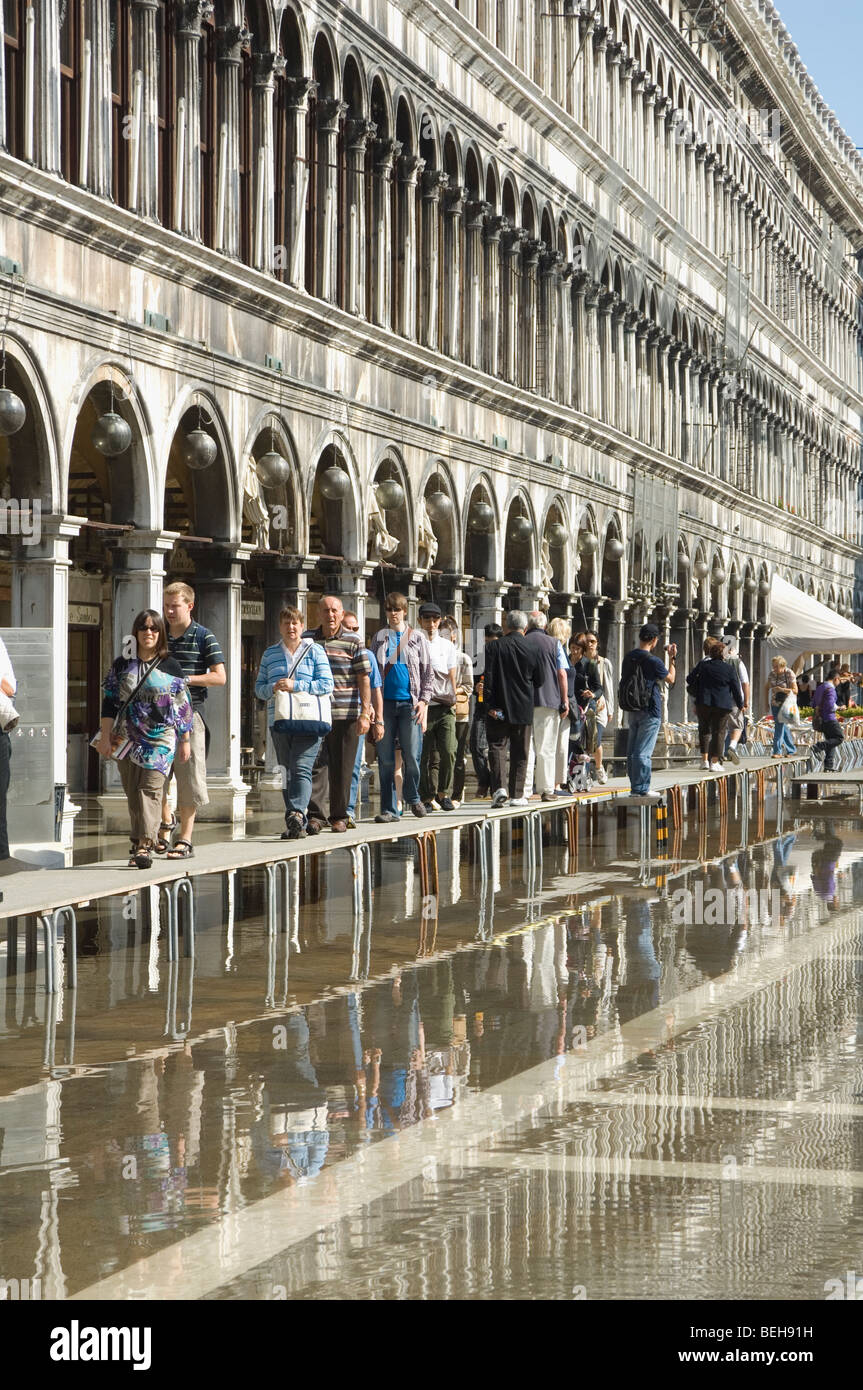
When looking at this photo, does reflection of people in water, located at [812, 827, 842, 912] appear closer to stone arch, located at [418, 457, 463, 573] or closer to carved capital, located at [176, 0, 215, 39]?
carved capital, located at [176, 0, 215, 39]

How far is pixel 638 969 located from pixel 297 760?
3.83 metres

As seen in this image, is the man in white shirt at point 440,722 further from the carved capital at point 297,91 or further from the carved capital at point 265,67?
the carved capital at point 297,91

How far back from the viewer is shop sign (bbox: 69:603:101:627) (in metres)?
26.0

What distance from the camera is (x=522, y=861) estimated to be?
18234 mm

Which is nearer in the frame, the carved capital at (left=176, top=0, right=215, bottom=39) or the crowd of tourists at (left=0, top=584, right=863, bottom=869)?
the crowd of tourists at (left=0, top=584, right=863, bottom=869)

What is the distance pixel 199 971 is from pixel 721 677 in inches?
594

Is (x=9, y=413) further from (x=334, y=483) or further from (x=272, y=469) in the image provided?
(x=334, y=483)

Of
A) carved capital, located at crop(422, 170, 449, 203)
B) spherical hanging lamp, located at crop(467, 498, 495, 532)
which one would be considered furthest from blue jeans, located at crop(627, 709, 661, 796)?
spherical hanging lamp, located at crop(467, 498, 495, 532)

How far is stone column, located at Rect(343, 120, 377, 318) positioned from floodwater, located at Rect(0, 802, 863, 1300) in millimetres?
15288

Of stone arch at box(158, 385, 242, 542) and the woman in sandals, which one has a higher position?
stone arch at box(158, 385, 242, 542)

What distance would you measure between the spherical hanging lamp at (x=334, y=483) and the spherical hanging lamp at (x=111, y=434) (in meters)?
A: 6.21

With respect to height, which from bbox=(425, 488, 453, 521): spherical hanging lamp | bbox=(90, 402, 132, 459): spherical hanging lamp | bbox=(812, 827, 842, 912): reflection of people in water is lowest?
bbox=(812, 827, 842, 912): reflection of people in water

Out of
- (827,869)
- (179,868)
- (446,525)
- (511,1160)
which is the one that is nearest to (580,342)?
(446,525)

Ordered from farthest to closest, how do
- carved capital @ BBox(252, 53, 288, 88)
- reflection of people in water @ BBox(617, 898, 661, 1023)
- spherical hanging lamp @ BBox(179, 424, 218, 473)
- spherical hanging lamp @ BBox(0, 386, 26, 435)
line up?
carved capital @ BBox(252, 53, 288, 88) < spherical hanging lamp @ BBox(179, 424, 218, 473) < spherical hanging lamp @ BBox(0, 386, 26, 435) < reflection of people in water @ BBox(617, 898, 661, 1023)
